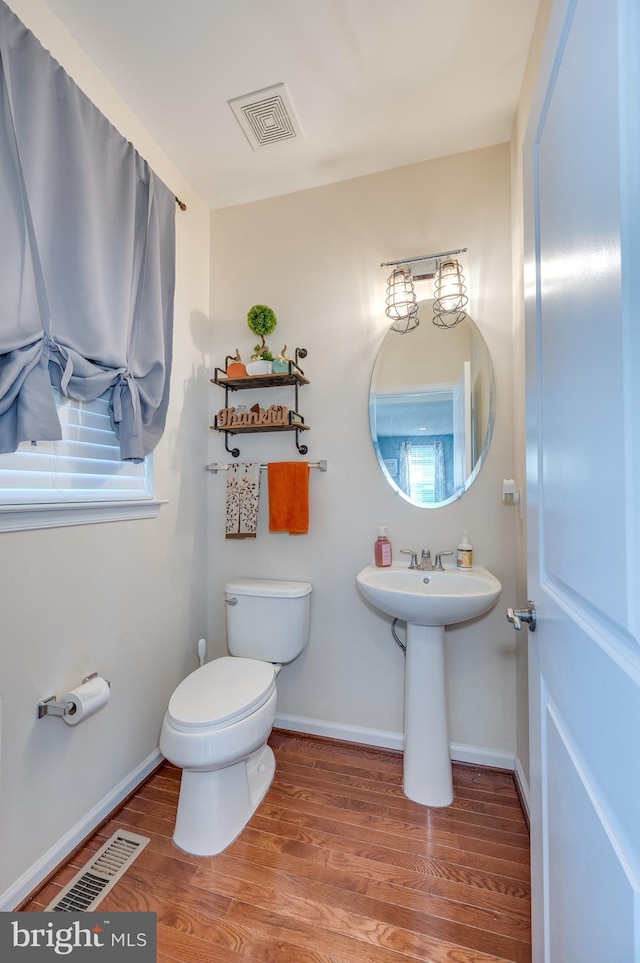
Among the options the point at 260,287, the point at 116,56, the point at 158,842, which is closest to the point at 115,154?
the point at 116,56

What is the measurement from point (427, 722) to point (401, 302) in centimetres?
174

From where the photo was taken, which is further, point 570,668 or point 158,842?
point 158,842

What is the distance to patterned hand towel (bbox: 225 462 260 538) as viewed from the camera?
6.07 feet

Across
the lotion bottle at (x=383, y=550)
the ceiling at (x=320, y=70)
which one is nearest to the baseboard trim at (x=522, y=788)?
the lotion bottle at (x=383, y=550)

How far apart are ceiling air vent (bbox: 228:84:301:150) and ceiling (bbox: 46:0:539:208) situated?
3 cm

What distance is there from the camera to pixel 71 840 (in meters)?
1.26

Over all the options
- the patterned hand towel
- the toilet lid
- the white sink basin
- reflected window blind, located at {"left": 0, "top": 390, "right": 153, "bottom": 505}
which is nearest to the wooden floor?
the toilet lid

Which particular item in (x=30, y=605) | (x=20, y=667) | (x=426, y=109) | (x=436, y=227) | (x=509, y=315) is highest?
(x=426, y=109)

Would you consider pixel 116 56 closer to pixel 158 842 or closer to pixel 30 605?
pixel 30 605

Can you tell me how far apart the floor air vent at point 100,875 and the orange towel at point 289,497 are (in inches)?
46.9

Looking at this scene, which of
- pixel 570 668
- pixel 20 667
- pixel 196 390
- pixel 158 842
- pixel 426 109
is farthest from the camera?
pixel 196 390

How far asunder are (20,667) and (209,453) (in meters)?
1.19

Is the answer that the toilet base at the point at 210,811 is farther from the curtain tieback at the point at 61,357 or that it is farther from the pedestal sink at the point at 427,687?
the curtain tieback at the point at 61,357

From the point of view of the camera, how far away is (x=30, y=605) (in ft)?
3.79
